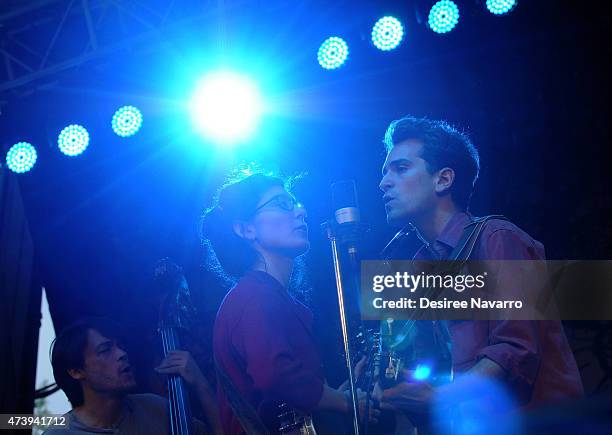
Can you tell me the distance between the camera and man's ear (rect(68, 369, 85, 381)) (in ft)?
12.0

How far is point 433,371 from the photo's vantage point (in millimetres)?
2887

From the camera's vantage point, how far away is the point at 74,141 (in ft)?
14.9

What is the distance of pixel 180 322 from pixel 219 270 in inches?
16.0

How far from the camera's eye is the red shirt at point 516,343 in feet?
8.98

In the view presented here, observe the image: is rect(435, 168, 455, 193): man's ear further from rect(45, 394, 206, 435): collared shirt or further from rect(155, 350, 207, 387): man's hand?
rect(45, 394, 206, 435): collared shirt

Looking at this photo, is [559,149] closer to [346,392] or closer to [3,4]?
[346,392]

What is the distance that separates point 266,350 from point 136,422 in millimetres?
842

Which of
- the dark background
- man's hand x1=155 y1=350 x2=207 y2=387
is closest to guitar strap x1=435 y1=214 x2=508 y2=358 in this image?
the dark background

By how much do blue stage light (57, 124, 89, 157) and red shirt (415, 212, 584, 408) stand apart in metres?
2.44

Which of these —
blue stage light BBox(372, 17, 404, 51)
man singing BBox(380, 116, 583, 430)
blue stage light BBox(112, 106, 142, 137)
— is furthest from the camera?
blue stage light BBox(112, 106, 142, 137)

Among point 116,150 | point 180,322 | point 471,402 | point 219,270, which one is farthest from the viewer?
point 116,150

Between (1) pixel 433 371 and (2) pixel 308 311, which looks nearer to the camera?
(1) pixel 433 371

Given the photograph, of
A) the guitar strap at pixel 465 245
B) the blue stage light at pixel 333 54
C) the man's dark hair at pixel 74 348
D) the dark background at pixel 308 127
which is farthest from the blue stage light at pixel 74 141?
the guitar strap at pixel 465 245

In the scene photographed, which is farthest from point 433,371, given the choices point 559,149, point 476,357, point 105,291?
point 105,291
